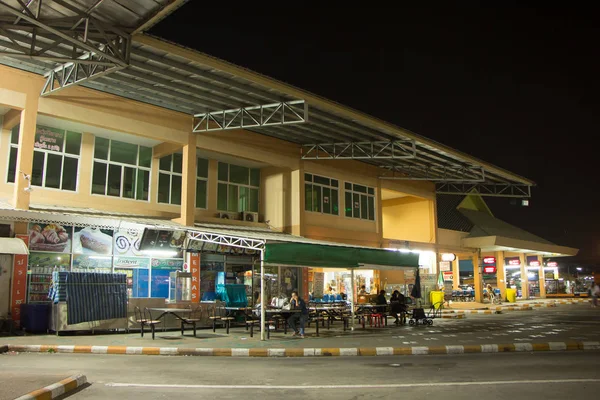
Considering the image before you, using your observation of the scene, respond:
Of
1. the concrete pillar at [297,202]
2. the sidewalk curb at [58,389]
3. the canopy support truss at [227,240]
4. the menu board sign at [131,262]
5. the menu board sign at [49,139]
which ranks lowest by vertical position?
the sidewalk curb at [58,389]

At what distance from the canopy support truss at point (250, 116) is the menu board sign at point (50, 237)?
20.9ft

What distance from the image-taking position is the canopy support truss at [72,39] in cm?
1316

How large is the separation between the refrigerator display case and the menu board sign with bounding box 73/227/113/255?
2691mm

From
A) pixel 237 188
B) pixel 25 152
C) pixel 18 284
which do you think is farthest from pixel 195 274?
pixel 25 152

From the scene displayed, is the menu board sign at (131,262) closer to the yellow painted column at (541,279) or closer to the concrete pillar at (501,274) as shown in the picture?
the concrete pillar at (501,274)

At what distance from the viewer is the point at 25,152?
17.3 meters

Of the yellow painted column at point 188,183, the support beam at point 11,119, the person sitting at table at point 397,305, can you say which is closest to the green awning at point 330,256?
the person sitting at table at point 397,305

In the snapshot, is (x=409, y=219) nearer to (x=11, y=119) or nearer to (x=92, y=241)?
(x=92, y=241)

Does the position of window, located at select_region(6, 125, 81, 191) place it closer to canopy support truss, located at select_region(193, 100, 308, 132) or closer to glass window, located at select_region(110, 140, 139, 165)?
glass window, located at select_region(110, 140, 139, 165)

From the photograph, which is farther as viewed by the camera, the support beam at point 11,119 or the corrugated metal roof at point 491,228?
the corrugated metal roof at point 491,228

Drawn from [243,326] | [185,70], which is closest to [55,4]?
[185,70]

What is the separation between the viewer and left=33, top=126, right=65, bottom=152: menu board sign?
1928cm

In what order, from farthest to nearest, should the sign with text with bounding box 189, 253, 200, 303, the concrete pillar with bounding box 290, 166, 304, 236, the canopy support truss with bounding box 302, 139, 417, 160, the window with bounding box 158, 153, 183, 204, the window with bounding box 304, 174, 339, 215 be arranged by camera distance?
1. the window with bounding box 304, 174, 339, 215
2. the concrete pillar with bounding box 290, 166, 304, 236
3. the canopy support truss with bounding box 302, 139, 417, 160
4. the window with bounding box 158, 153, 183, 204
5. the sign with text with bounding box 189, 253, 200, 303

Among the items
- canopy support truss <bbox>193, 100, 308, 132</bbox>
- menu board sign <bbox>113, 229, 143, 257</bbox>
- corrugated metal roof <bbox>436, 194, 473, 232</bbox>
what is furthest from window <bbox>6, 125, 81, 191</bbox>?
corrugated metal roof <bbox>436, 194, 473, 232</bbox>
